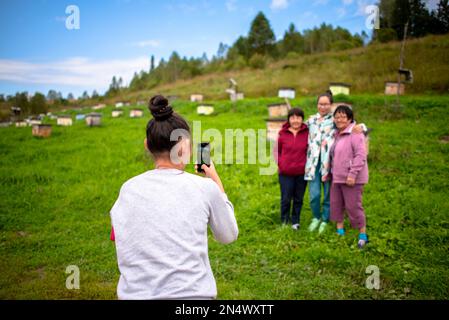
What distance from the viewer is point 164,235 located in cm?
173

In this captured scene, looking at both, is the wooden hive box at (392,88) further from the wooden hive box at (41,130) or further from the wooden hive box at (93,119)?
the wooden hive box at (41,130)

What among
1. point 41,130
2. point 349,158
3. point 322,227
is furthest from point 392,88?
point 41,130

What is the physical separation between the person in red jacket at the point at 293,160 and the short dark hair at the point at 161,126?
417cm

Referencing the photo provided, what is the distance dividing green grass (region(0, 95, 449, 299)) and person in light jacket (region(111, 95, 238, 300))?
2.51 metres

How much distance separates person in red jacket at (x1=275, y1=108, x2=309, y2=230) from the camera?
5828 mm

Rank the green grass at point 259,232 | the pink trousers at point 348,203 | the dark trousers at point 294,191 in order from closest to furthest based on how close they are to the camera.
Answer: the green grass at point 259,232 → the pink trousers at point 348,203 → the dark trousers at point 294,191

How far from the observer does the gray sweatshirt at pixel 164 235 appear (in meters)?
1.71

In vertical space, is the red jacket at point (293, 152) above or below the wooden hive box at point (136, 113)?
below

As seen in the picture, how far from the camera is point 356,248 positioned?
5.05 meters

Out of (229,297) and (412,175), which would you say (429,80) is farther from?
(229,297)

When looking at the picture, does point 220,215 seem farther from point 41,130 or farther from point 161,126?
point 41,130

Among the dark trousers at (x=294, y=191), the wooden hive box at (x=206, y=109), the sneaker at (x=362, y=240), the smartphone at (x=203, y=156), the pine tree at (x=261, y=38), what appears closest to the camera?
the smartphone at (x=203, y=156)

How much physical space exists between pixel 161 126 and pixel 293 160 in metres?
4.25

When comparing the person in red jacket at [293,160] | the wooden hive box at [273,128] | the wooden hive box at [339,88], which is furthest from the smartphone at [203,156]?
the wooden hive box at [339,88]
